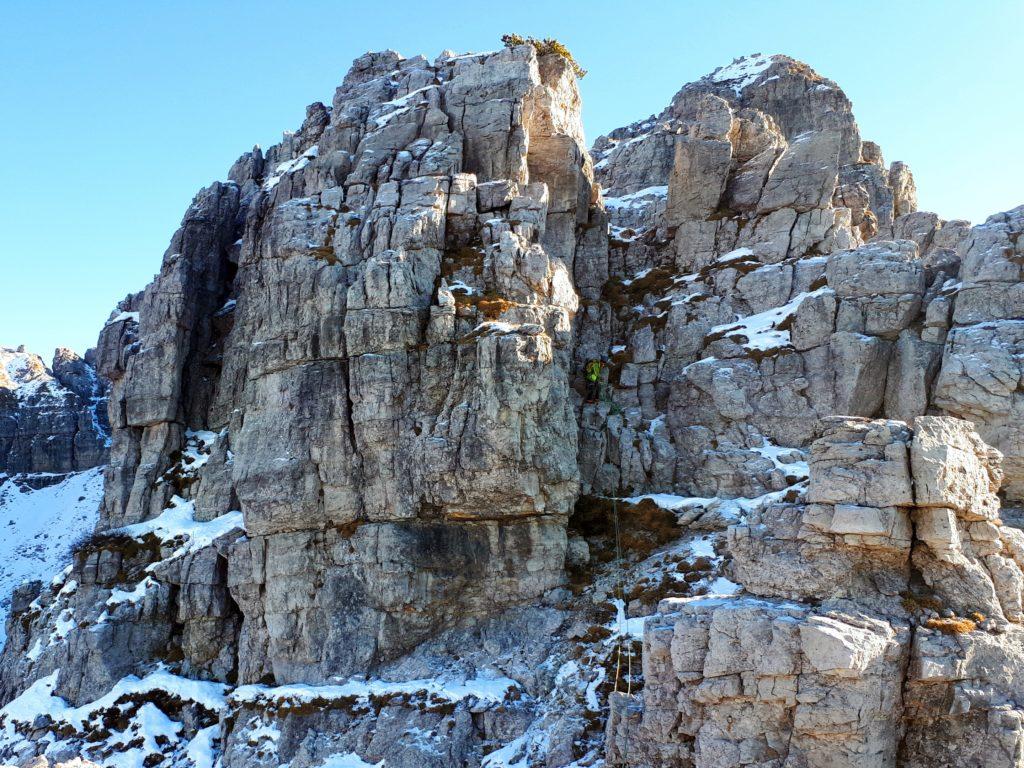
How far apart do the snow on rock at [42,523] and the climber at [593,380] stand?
55.8 meters

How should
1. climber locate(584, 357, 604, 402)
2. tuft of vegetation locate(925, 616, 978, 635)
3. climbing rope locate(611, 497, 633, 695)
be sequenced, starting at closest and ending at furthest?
tuft of vegetation locate(925, 616, 978, 635) < climbing rope locate(611, 497, 633, 695) < climber locate(584, 357, 604, 402)

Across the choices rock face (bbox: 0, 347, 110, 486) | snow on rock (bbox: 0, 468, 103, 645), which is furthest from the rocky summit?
rock face (bbox: 0, 347, 110, 486)

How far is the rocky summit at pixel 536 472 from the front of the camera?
28.8 metres

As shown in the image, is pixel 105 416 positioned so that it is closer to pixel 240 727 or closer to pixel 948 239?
pixel 240 727

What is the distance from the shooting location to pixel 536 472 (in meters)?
44.4

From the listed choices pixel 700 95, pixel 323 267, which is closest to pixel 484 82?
pixel 323 267

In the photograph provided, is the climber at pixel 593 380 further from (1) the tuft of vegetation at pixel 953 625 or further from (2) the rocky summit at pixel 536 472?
(1) the tuft of vegetation at pixel 953 625

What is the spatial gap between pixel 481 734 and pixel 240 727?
13540 mm

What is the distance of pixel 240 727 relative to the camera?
1692 inches

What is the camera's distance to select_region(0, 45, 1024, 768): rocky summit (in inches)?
1135

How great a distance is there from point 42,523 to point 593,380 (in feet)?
220

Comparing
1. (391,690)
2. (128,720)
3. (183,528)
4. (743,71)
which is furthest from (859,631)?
(743,71)

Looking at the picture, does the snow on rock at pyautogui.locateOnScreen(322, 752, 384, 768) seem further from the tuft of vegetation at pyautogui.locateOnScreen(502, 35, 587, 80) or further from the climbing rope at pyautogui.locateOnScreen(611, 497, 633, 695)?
the tuft of vegetation at pyautogui.locateOnScreen(502, 35, 587, 80)

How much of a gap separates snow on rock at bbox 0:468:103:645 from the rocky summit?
27.5 metres
